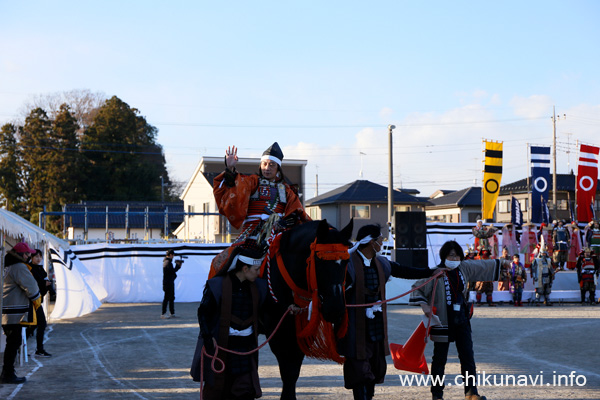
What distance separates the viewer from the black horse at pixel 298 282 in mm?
5090

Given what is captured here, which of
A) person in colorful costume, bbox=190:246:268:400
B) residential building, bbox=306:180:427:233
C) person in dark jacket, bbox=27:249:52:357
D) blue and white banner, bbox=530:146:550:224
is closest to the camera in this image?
person in colorful costume, bbox=190:246:268:400

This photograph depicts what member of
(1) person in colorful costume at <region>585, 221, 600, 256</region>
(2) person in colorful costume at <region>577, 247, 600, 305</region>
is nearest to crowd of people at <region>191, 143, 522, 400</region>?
(2) person in colorful costume at <region>577, 247, 600, 305</region>

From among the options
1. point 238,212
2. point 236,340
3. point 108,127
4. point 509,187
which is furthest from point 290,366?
point 509,187

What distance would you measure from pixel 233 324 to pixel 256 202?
1.45 meters

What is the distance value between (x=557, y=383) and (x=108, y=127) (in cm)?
4253

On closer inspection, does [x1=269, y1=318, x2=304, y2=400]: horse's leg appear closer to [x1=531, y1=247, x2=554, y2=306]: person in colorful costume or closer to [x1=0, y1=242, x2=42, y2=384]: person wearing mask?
[x1=0, y1=242, x2=42, y2=384]: person wearing mask

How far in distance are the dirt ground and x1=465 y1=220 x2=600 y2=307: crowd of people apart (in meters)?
4.11

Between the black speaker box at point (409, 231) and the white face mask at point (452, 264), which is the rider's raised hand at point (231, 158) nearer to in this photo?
the white face mask at point (452, 264)

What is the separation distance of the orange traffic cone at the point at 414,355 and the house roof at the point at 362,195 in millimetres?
42659

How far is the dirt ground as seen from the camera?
322 inches

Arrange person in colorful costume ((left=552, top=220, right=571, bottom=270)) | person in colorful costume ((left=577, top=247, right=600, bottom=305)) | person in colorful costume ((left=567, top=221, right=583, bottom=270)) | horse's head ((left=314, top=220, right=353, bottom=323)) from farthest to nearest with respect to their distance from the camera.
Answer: person in colorful costume ((left=567, top=221, right=583, bottom=270))
person in colorful costume ((left=552, top=220, right=571, bottom=270))
person in colorful costume ((left=577, top=247, right=600, bottom=305))
horse's head ((left=314, top=220, right=353, bottom=323))

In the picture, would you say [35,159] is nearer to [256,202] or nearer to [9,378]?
[9,378]

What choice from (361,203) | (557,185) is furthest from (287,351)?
(557,185)

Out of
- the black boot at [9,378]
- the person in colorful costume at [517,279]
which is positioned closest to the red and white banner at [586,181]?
the person in colorful costume at [517,279]
